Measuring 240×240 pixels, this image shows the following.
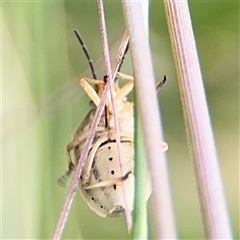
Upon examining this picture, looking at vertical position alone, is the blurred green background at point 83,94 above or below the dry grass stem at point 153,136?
above

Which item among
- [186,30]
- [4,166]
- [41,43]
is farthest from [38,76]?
[186,30]

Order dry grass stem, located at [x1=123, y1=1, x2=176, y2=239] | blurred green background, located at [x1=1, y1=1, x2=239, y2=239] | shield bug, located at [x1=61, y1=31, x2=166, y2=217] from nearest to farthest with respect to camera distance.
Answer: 1. dry grass stem, located at [x1=123, y1=1, x2=176, y2=239]
2. shield bug, located at [x1=61, y1=31, x2=166, y2=217]
3. blurred green background, located at [x1=1, y1=1, x2=239, y2=239]

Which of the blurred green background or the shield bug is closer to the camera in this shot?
the shield bug

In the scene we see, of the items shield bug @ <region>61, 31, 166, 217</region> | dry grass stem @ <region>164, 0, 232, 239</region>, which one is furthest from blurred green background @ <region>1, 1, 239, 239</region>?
dry grass stem @ <region>164, 0, 232, 239</region>

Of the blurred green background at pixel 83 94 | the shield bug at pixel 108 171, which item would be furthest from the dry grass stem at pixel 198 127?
the blurred green background at pixel 83 94

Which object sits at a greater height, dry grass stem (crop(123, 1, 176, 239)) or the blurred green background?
the blurred green background

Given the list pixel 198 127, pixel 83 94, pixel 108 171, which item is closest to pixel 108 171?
pixel 108 171

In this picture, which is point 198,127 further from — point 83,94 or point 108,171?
point 83,94

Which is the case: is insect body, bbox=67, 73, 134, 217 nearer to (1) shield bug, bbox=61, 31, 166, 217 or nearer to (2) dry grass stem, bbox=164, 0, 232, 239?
(1) shield bug, bbox=61, 31, 166, 217

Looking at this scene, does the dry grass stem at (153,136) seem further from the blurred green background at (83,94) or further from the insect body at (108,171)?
the blurred green background at (83,94)
